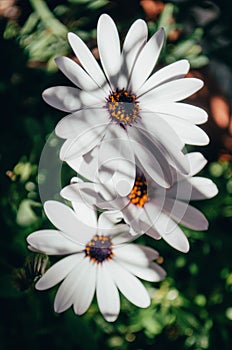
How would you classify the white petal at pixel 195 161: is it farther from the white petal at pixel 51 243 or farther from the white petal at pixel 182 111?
the white petal at pixel 51 243

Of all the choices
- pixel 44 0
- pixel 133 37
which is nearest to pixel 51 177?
pixel 133 37

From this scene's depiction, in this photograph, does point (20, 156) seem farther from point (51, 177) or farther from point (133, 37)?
point (133, 37)

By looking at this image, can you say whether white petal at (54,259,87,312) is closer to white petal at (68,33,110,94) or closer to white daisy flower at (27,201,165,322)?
white daisy flower at (27,201,165,322)

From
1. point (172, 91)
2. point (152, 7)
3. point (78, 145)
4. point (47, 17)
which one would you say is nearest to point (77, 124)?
point (78, 145)

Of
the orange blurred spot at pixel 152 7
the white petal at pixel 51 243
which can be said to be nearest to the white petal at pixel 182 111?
the white petal at pixel 51 243

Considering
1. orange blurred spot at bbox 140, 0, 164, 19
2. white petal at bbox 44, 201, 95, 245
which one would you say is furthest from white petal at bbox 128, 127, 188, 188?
orange blurred spot at bbox 140, 0, 164, 19

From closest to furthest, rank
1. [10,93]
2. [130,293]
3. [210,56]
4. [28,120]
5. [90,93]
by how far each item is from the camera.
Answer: [90,93] → [130,293] → [28,120] → [10,93] → [210,56]

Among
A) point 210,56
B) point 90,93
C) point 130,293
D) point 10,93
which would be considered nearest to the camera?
point 90,93
